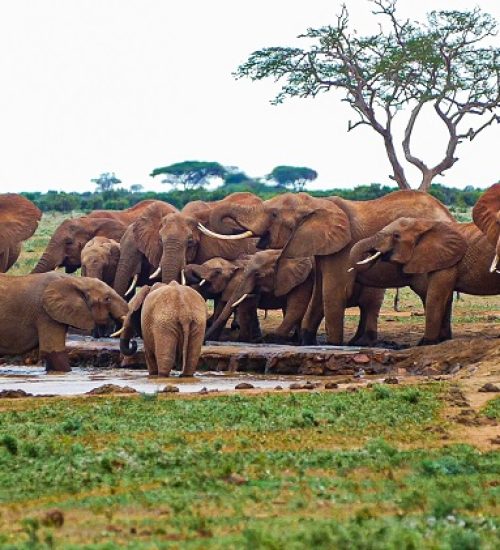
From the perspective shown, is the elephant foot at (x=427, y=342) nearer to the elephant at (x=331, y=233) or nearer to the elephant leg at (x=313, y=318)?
the elephant at (x=331, y=233)

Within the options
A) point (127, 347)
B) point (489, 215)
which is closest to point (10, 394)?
point (127, 347)

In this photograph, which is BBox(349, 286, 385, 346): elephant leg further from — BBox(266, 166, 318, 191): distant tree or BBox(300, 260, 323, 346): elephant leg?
BBox(266, 166, 318, 191): distant tree

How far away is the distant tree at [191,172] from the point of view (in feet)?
278

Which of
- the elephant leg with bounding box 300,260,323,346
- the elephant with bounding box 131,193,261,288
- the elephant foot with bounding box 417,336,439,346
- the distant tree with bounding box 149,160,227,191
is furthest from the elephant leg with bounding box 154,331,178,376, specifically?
the distant tree with bounding box 149,160,227,191

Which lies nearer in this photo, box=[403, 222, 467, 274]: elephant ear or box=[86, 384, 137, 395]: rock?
box=[86, 384, 137, 395]: rock

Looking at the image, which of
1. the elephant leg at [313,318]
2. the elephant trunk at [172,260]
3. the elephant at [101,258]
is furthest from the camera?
the elephant at [101,258]

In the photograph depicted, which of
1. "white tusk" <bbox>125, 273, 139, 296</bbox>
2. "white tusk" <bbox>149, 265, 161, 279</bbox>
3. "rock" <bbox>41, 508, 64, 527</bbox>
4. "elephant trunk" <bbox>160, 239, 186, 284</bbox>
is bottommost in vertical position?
"rock" <bbox>41, 508, 64, 527</bbox>

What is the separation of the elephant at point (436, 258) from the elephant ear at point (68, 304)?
14.9 ft

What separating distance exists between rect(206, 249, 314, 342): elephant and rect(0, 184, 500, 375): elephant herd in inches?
0.9

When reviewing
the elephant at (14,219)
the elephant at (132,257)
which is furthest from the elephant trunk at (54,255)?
the elephant at (14,219)

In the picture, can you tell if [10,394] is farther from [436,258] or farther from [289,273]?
[289,273]

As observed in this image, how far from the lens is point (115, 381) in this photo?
19.6 m

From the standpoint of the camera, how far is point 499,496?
975 cm

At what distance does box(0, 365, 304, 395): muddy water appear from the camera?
18.3m
